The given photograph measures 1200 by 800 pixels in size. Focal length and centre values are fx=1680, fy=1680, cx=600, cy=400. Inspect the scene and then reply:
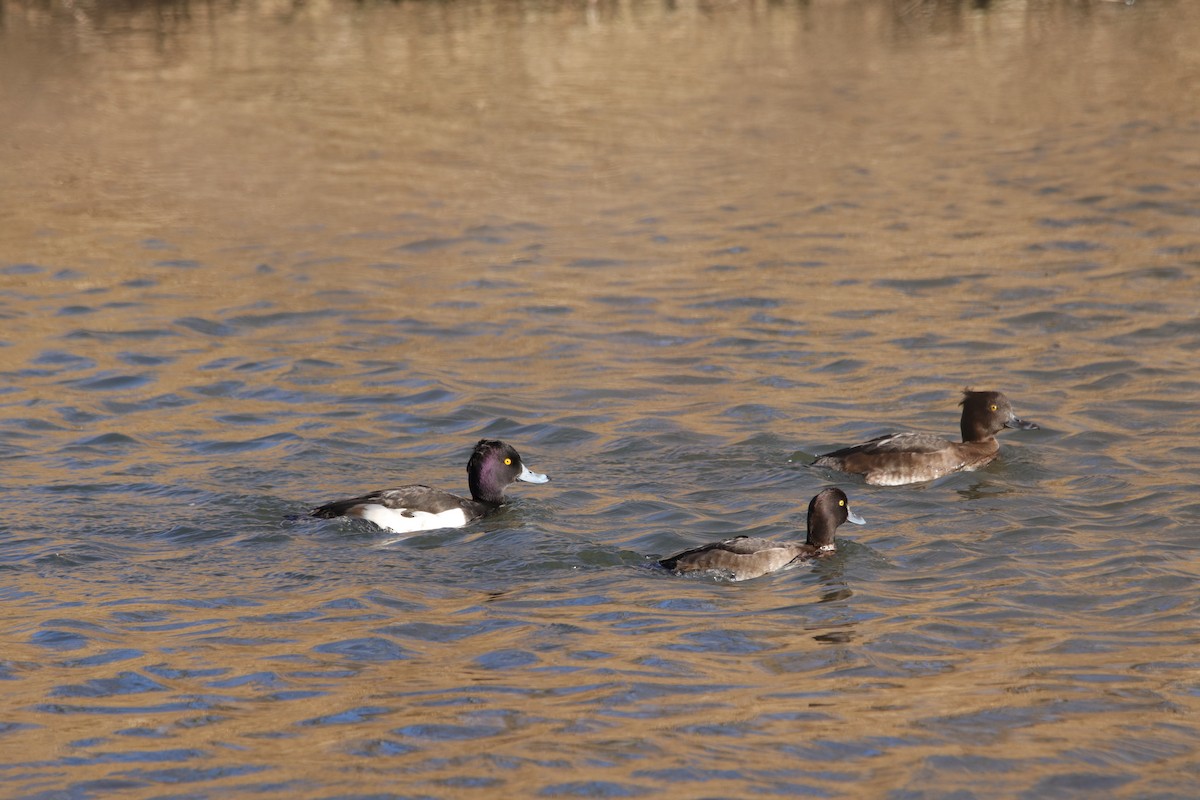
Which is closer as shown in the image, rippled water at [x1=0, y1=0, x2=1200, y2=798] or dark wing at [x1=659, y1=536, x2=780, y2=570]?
rippled water at [x1=0, y1=0, x2=1200, y2=798]

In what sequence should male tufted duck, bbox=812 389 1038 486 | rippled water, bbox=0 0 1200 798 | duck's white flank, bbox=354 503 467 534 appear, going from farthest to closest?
male tufted duck, bbox=812 389 1038 486
duck's white flank, bbox=354 503 467 534
rippled water, bbox=0 0 1200 798

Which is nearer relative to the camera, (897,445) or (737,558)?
(737,558)

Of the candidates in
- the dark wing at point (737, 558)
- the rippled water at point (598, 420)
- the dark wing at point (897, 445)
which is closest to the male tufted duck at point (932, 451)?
the dark wing at point (897, 445)

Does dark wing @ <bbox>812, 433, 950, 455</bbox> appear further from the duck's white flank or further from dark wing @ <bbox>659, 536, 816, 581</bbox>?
the duck's white flank

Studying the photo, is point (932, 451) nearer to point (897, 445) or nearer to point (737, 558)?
point (897, 445)

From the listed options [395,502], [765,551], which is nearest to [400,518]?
[395,502]

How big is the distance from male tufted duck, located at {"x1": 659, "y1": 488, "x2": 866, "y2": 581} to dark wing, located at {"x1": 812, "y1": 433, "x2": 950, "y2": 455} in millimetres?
1499

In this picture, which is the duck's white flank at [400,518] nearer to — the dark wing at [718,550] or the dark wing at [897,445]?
the dark wing at [718,550]

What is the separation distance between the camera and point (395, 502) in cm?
1188

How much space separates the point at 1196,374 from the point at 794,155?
11676mm

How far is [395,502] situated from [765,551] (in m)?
2.69

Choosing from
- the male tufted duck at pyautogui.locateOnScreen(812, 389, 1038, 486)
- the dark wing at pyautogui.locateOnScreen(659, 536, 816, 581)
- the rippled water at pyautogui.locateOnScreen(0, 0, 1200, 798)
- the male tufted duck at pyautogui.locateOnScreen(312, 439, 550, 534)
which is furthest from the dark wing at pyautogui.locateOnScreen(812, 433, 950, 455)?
the male tufted duck at pyautogui.locateOnScreen(312, 439, 550, 534)

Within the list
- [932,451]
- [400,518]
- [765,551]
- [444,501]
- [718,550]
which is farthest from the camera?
[932,451]

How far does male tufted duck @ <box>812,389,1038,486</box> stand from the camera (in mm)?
12953
